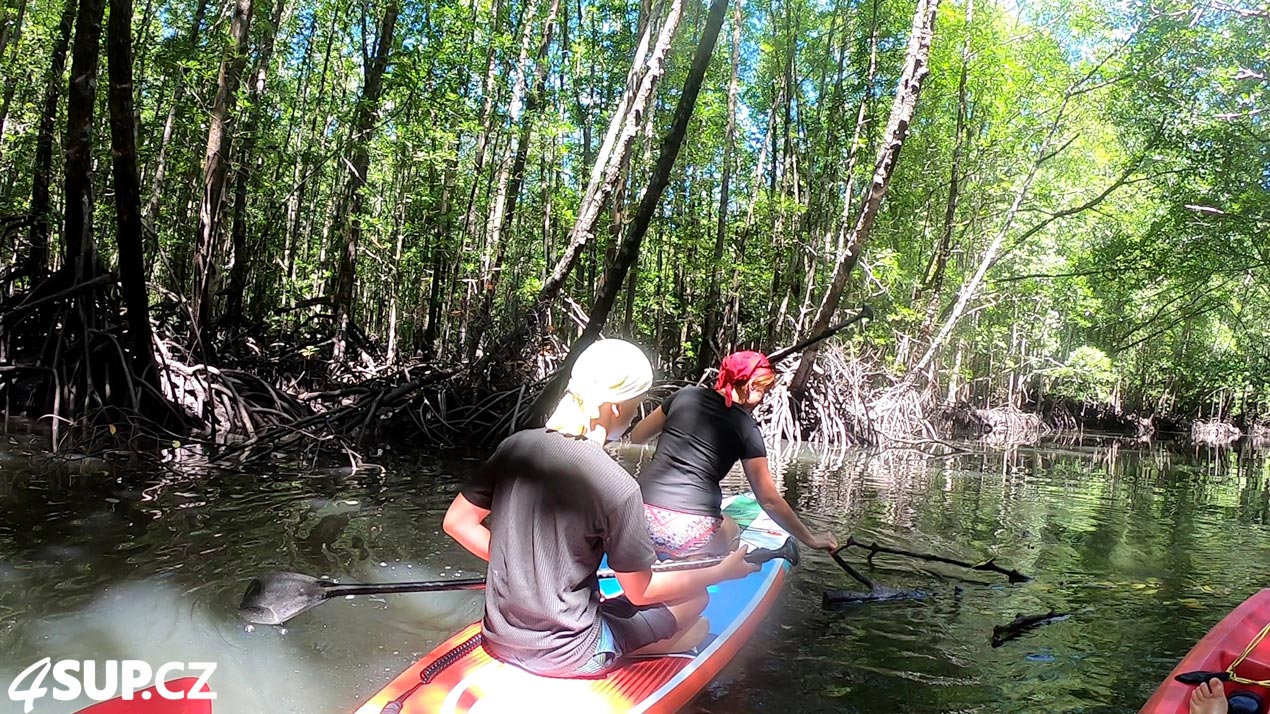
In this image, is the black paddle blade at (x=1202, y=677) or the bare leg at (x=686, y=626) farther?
the bare leg at (x=686, y=626)

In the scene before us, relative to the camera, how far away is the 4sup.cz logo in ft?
7.97

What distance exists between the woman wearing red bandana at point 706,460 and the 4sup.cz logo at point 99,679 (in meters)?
1.81

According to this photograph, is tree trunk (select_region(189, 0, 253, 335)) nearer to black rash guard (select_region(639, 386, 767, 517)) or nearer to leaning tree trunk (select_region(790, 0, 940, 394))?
black rash guard (select_region(639, 386, 767, 517))

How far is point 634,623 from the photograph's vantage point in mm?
2436

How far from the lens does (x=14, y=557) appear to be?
374 centimetres

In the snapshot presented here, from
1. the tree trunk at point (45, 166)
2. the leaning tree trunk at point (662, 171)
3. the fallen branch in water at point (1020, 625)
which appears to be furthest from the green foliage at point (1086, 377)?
the tree trunk at point (45, 166)

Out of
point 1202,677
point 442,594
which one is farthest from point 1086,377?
point 442,594

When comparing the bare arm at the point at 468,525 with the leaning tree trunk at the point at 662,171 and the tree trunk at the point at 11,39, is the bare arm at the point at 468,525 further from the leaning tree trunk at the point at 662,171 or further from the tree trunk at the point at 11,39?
the tree trunk at the point at 11,39

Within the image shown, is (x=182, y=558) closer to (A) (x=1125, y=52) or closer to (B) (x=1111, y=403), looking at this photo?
(A) (x=1125, y=52)

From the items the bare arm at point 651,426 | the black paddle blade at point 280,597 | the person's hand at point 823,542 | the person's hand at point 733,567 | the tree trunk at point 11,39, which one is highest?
the tree trunk at point 11,39

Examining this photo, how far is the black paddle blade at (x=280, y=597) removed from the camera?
9.45 ft

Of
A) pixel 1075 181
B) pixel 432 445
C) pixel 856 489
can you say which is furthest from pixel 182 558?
pixel 1075 181

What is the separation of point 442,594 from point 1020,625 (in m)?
2.80

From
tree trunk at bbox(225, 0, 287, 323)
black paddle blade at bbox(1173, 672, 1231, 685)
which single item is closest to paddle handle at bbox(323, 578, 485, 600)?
black paddle blade at bbox(1173, 672, 1231, 685)
